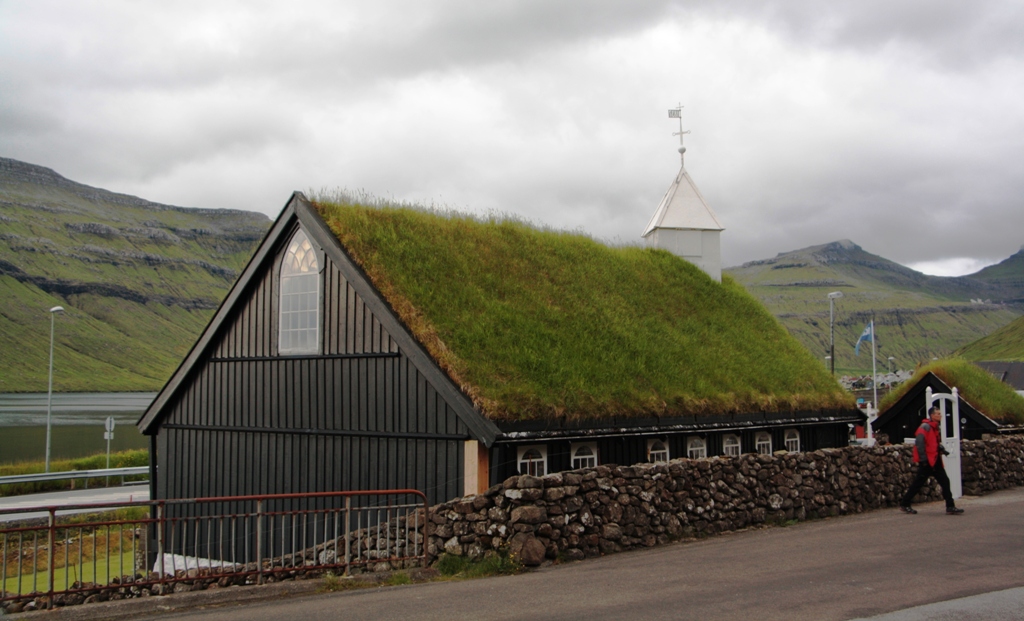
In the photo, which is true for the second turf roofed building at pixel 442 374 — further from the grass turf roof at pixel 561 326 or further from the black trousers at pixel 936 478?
the black trousers at pixel 936 478

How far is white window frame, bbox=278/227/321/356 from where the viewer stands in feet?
57.8

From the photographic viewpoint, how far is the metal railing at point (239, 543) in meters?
10.6

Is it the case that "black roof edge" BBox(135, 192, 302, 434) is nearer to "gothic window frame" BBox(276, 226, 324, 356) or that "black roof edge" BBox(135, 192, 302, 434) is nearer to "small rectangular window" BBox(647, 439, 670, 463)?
"gothic window frame" BBox(276, 226, 324, 356)

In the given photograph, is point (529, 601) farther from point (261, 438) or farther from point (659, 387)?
point (261, 438)

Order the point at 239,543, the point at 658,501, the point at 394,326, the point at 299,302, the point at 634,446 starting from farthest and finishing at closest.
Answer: the point at 299,302, the point at 239,543, the point at 634,446, the point at 394,326, the point at 658,501

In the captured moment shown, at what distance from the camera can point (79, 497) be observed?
111 feet

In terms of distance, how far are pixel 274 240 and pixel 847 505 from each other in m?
13.2

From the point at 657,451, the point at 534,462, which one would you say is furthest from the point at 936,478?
the point at 534,462

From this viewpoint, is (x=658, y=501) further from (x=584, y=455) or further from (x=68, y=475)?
(x=68, y=475)

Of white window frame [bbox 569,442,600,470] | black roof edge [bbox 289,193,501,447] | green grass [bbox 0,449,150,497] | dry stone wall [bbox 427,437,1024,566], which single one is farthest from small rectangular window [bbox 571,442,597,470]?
green grass [bbox 0,449,150,497]

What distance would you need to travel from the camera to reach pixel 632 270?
2391 cm

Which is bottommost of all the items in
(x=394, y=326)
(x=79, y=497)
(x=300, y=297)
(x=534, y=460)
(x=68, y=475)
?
(x=79, y=497)

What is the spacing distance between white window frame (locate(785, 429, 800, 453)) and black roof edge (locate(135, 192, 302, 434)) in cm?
1320

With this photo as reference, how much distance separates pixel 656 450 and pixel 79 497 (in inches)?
1042
